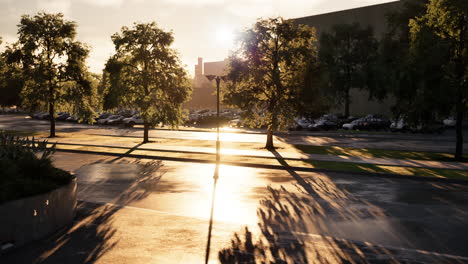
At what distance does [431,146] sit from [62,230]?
2683 cm

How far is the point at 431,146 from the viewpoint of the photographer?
29188mm

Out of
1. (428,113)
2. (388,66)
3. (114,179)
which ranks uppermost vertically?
(388,66)

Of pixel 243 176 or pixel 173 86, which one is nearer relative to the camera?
pixel 243 176

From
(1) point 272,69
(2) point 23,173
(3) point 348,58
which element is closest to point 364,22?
(3) point 348,58

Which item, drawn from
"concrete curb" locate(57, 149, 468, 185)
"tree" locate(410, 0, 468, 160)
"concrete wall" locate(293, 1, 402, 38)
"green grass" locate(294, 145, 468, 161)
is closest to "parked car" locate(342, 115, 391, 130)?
"green grass" locate(294, 145, 468, 161)

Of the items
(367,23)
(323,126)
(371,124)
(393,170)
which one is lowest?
(393,170)

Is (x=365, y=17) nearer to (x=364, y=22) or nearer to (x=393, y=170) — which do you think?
(x=364, y=22)

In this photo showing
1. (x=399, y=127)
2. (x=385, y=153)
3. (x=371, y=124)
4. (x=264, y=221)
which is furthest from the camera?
(x=371, y=124)

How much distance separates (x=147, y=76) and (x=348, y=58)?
121 feet

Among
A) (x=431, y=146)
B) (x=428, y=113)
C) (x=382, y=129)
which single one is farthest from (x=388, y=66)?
(x=428, y=113)

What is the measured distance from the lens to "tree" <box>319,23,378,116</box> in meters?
57.7

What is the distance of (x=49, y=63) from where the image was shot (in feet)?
120

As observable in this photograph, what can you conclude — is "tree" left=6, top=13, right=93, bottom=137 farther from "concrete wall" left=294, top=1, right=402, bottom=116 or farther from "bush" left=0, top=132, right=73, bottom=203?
"concrete wall" left=294, top=1, right=402, bottom=116

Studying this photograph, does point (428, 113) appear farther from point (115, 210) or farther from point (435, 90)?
point (115, 210)
